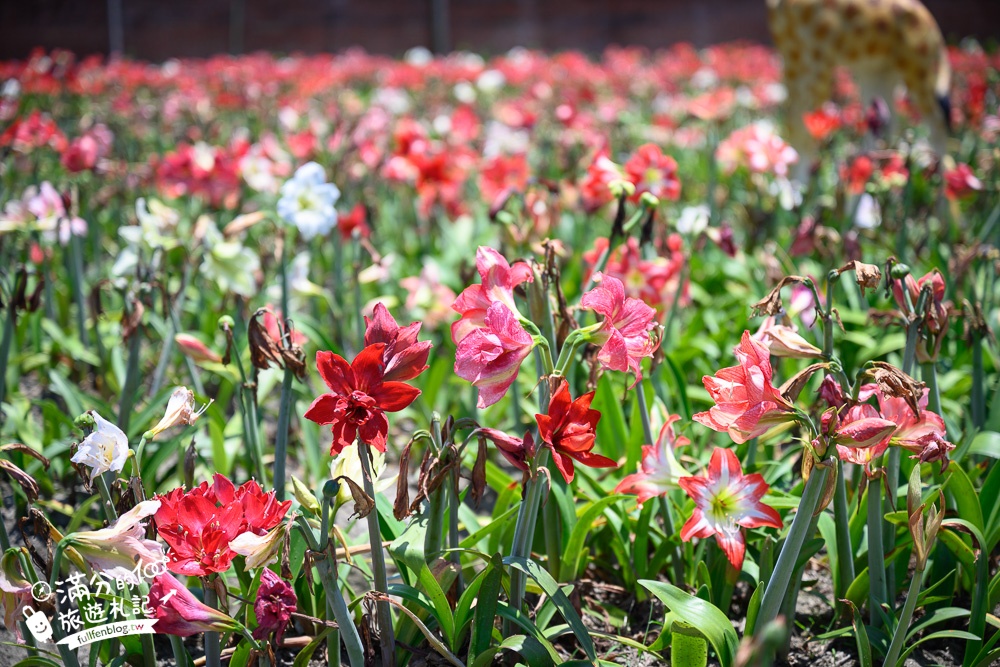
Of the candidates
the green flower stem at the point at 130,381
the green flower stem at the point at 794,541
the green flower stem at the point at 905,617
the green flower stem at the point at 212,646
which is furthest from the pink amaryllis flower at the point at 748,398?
the green flower stem at the point at 130,381

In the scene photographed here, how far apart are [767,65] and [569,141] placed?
739 cm

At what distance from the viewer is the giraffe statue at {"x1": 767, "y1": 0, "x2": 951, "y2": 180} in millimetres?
5234

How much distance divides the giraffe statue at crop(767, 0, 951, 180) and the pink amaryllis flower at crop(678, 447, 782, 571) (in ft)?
13.3

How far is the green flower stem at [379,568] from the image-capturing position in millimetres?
1526

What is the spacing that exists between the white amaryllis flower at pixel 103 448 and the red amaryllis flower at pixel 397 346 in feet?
1.52

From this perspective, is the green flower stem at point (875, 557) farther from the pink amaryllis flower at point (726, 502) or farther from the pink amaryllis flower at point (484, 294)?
the pink amaryllis flower at point (484, 294)

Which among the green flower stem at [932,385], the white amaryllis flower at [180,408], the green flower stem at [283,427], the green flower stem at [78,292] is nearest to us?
the white amaryllis flower at [180,408]

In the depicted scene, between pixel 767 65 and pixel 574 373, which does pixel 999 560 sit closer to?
pixel 574 373

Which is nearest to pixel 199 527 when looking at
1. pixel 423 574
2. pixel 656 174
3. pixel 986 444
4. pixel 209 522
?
pixel 209 522

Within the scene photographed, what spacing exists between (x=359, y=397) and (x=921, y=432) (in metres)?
1.01

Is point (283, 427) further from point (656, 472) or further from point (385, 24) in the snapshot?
point (385, 24)

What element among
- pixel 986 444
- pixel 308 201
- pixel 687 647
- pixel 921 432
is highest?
pixel 308 201

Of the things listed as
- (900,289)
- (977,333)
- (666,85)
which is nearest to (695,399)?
(977,333)

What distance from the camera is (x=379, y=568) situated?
165 cm
